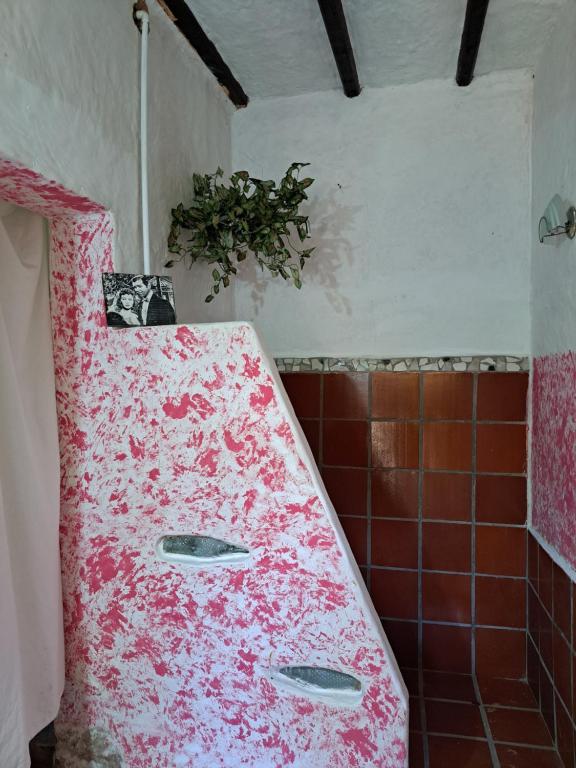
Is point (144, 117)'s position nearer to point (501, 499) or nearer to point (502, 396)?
point (502, 396)

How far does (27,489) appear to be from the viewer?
4.14ft

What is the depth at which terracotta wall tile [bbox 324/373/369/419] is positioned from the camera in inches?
77.4

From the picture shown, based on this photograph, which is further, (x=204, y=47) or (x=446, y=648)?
(x=446, y=648)

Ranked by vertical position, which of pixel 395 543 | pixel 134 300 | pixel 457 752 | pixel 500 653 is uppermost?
pixel 134 300

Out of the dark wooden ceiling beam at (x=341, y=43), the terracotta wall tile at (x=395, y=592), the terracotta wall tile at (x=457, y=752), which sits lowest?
the terracotta wall tile at (x=457, y=752)

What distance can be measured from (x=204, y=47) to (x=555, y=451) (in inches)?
72.0

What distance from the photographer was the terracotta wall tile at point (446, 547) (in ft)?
6.12

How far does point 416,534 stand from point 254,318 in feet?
3.67

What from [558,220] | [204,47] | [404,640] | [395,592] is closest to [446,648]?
[404,640]

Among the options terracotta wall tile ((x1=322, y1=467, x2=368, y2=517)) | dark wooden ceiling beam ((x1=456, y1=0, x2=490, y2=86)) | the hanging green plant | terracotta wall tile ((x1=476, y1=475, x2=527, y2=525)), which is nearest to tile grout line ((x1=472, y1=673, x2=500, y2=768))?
terracotta wall tile ((x1=476, y1=475, x2=527, y2=525))

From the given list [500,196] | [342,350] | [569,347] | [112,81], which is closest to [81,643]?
[342,350]

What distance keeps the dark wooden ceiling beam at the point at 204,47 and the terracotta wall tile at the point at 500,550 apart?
199cm

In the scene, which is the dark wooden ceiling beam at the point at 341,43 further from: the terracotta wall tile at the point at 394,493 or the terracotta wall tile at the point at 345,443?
the terracotta wall tile at the point at 394,493

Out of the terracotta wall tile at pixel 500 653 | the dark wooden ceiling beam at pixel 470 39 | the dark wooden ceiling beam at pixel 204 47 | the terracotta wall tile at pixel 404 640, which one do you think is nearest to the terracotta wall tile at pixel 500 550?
the terracotta wall tile at pixel 500 653
